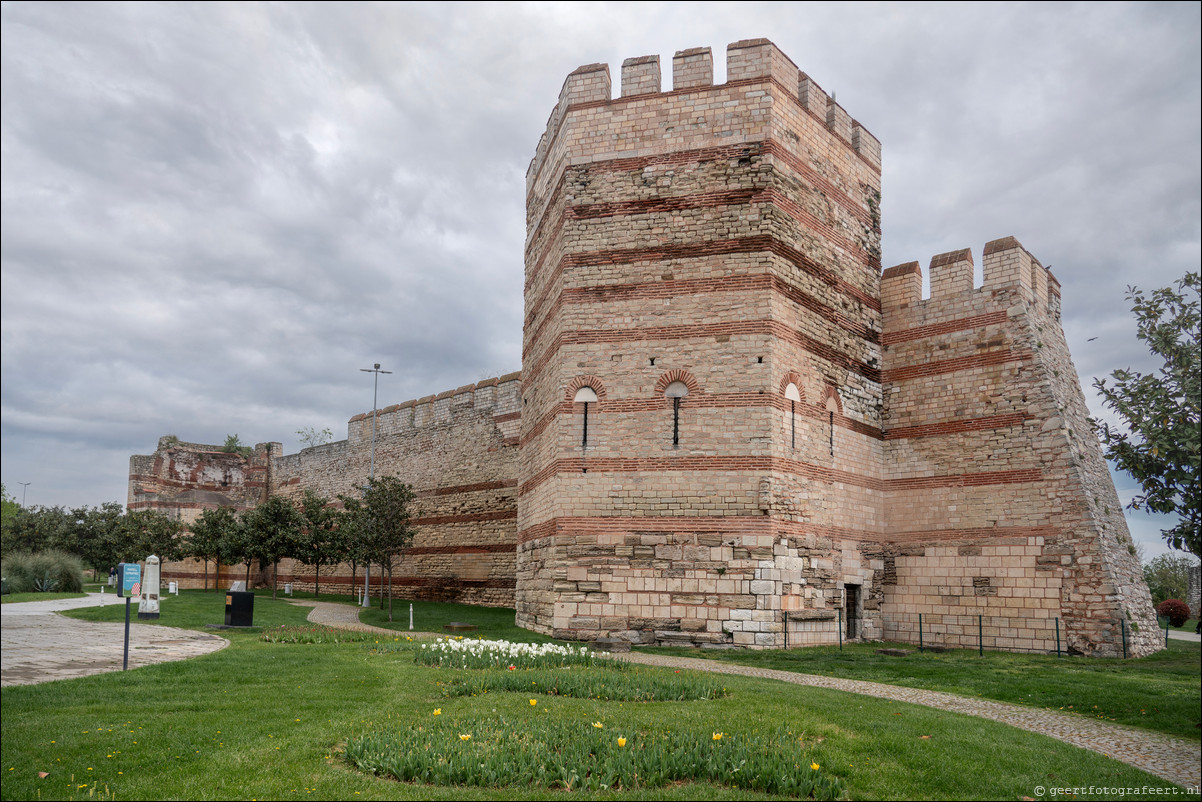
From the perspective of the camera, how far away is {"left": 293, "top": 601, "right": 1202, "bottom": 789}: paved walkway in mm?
7535

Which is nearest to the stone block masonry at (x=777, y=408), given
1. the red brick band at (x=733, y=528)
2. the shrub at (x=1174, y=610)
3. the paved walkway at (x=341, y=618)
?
the red brick band at (x=733, y=528)

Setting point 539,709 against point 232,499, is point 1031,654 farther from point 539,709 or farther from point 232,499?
point 232,499

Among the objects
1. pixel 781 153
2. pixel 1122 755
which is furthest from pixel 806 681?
pixel 781 153

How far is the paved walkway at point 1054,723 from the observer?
7.54 metres

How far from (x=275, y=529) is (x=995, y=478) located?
2441cm

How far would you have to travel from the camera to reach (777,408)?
53.0ft

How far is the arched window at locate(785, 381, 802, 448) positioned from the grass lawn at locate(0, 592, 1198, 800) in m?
6.83

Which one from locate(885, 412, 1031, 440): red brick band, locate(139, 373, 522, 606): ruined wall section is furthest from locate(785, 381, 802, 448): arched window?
locate(139, 373, 522, 606): ruined wall section

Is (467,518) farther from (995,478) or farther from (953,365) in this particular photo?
(995,478)

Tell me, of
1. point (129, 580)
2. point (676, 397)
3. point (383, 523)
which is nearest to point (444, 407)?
point (383, 523)

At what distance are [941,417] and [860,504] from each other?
2.73 meters

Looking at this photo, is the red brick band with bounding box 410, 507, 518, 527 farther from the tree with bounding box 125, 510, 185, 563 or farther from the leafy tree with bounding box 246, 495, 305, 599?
the tree with bounding box 125, 510, 185, 563

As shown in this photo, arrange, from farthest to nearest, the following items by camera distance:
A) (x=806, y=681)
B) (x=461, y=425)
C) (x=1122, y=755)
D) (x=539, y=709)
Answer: (x=461, y=425) < (x=806, y=681) < (x=539, y=709) < (x=1122, y=755)

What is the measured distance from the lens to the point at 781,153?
17219 millimetres
